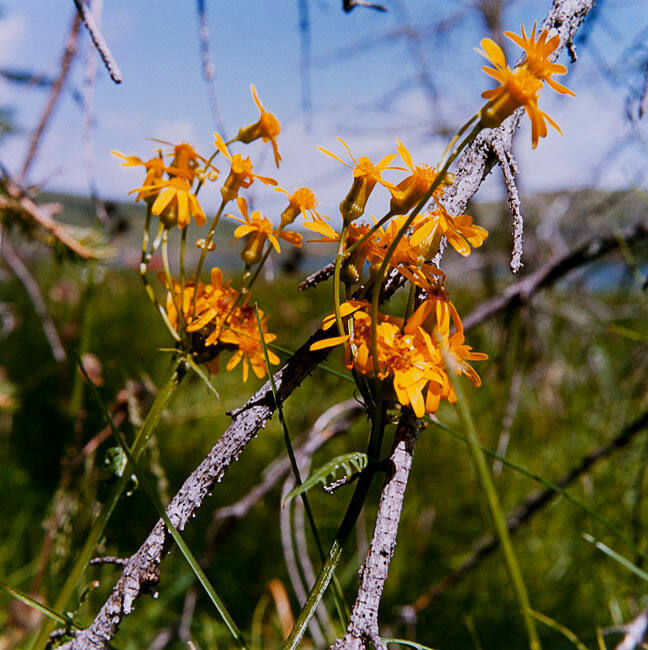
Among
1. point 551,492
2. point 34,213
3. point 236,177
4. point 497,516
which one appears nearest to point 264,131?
point 236,177

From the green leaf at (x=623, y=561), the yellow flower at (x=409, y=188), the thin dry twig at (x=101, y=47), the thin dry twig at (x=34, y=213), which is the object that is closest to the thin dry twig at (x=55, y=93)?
the thin dry twig at (x=34, y=213)

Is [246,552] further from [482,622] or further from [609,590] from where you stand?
[609,590]

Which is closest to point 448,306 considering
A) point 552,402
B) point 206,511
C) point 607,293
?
point 206,511

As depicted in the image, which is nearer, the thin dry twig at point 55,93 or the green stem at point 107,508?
the green stem at point 107,508

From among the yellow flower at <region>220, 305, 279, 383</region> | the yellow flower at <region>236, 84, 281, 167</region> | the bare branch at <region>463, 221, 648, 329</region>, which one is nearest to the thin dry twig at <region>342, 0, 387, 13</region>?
the yellow flower at <region>236, 84, 281, 167</region>

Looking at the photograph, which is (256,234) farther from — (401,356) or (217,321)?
(401,356)

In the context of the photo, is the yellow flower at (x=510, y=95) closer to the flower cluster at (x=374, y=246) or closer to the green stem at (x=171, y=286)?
the flower cluster at (x=374, y=246)

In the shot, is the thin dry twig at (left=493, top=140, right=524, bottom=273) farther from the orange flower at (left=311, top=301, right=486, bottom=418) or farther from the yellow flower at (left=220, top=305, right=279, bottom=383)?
the yellow flower at (left=220, top=305, right=279, bottom=383)
